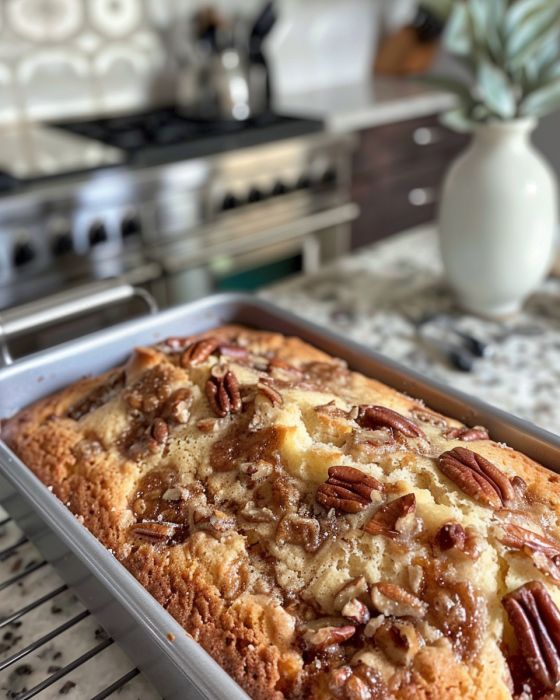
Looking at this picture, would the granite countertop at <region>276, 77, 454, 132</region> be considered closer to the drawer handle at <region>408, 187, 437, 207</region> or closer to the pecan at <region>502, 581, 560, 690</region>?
the drawer handle at <region>408, 187, 437, 207</region>

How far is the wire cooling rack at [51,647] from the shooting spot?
0.65 metres

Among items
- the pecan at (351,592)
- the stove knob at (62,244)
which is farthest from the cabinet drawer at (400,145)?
the pecan at (351,592)

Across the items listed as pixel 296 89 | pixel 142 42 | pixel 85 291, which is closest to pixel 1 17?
pixel 142 42

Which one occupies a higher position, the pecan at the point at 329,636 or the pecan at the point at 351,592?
the pecan at the point at 351,592

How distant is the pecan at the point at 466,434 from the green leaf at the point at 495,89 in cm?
68

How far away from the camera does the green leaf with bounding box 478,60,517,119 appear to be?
1215 millimetres

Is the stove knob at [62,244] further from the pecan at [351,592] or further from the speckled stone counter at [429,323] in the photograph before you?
the pecan at [351,592]

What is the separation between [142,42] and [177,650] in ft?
8.60

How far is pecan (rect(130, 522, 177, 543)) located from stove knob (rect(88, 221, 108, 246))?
4.76 feet

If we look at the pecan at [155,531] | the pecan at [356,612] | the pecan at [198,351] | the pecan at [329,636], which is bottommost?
the pecan at [155,531]

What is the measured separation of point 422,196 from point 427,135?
0.30 metres

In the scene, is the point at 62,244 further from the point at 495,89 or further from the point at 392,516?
the point at 392,516

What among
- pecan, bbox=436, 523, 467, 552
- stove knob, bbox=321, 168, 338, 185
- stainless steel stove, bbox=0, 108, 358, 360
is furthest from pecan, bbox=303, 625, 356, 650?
stove knob, bbox=321, 168, 338, 185

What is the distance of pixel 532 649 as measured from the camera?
57 centimetres
